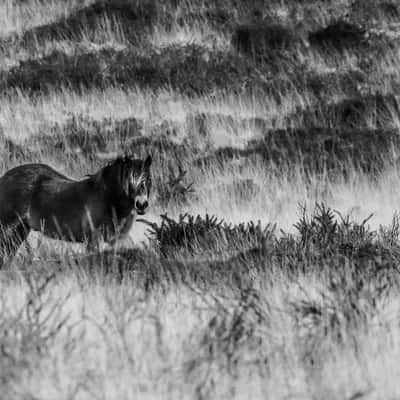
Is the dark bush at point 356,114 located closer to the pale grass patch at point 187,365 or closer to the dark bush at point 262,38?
the dark bush at point 262,38

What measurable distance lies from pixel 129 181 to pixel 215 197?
10.7 feet

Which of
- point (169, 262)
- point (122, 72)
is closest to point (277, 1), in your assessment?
point (122, 72)

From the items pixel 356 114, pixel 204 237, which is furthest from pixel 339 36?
pixel 204 237

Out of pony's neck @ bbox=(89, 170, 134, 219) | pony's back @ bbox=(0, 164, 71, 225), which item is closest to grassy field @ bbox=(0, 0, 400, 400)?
pony's neck @ bbox=(89, 170, 134, 219)

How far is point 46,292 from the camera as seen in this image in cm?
552

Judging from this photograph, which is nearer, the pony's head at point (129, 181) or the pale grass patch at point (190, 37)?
the pony's head at point (129, 181)

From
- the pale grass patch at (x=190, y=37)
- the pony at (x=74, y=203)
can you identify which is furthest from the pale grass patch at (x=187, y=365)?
the pale grass patch at (x=190, y=37)

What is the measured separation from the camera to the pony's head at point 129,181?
7312mm

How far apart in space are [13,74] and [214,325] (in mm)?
11799

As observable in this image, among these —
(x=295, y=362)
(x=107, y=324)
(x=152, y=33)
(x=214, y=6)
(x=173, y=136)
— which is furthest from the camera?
(x=214, y=6)

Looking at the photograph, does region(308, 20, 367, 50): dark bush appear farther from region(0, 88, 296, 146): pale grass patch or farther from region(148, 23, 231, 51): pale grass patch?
region(0, 88, 296, 146): pale grass patch

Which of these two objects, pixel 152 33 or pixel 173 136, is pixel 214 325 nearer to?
pixel 173 136

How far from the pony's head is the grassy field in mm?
404

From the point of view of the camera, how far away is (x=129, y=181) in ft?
24.1
